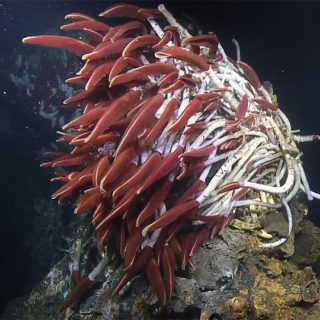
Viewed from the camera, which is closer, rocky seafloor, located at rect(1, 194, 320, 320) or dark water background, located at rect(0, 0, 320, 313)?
rocky seafloor, located at rect(1, 194, 320, 320)

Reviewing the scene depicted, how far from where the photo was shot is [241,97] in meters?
Answer: 2.68

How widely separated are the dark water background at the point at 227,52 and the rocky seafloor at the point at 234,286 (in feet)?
6.83

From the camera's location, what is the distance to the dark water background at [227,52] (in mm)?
3887

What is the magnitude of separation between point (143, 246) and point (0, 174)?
391 cm

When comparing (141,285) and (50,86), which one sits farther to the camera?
(50,86)

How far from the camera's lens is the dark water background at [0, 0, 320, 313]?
3887 mm

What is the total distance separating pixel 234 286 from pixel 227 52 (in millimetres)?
3007

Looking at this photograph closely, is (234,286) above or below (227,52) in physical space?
below

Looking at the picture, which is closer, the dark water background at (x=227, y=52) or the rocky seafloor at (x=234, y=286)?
the rocky seafloor at (x=234, y=286)

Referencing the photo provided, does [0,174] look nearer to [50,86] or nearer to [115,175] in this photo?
[50,86]

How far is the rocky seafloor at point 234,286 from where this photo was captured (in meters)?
2.39

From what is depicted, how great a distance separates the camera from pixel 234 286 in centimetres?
257

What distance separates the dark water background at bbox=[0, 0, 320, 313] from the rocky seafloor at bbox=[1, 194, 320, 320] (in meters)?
2.08

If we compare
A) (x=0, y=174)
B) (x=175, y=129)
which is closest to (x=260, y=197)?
(x=175, y=129)
